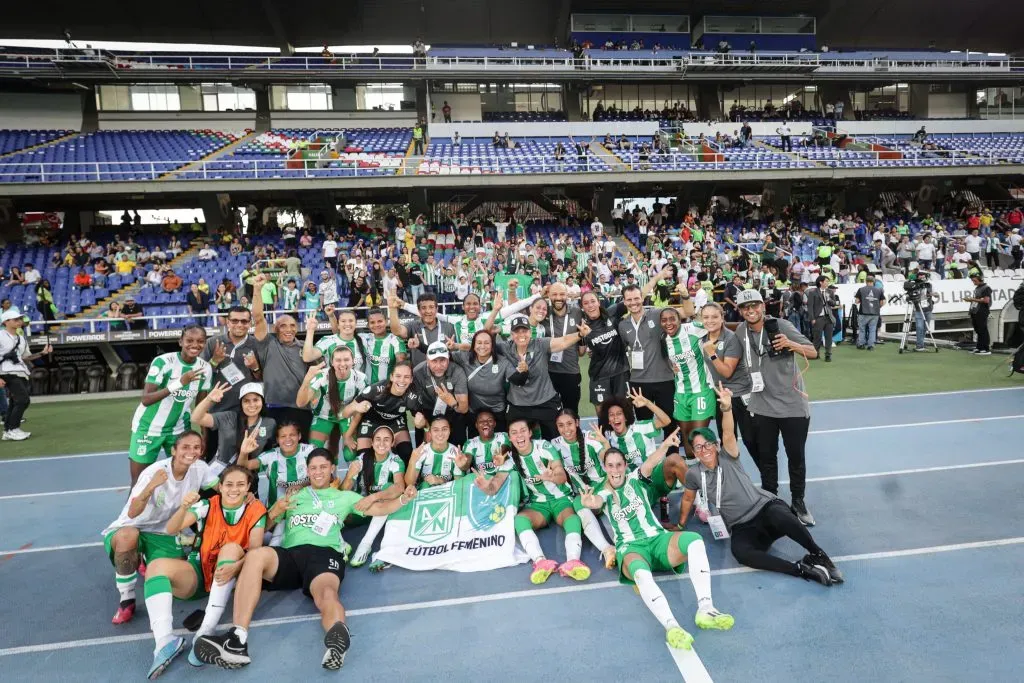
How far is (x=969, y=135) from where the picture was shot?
101ft

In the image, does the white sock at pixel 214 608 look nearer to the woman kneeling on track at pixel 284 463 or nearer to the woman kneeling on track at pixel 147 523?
the woman kneeling on track at pixel 147 523

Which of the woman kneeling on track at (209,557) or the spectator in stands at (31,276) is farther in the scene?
the spectator in stands at (31,276)

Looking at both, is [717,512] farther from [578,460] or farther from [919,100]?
[919,100]

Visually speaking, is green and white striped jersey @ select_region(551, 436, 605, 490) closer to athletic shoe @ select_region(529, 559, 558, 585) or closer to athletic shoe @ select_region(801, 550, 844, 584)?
athletic shoe @ select_region(529, 559, 558, 585)

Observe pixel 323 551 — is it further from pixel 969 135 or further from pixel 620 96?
pixel 969 135

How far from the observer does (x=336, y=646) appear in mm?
3650

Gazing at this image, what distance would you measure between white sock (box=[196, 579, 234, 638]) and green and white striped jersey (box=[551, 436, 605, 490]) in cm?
289

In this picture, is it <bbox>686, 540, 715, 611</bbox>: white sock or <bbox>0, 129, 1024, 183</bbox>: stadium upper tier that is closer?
<bbox>686, 540, 715, 611</bbox>: white sock

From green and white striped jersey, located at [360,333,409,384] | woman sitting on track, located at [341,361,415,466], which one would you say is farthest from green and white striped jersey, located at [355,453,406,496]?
green and white striped jersey, located at [360,333,409,384]

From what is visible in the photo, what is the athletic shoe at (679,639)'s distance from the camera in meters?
3.61

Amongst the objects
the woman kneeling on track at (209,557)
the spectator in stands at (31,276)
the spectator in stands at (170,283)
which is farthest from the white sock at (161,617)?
the spectator in stands at (31,276)

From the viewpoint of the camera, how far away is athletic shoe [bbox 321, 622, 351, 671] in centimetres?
359

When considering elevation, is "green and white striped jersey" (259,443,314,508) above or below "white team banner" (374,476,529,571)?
above

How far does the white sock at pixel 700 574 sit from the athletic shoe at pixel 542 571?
3.48 ft
